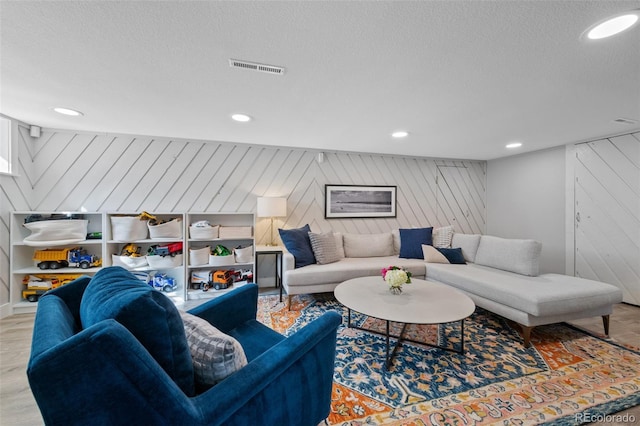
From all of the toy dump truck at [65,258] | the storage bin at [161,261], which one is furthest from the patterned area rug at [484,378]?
the toy dump truck at [65,258]

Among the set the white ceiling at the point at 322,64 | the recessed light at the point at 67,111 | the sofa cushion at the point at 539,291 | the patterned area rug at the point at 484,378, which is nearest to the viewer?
the white ceiling at the point at 322,64

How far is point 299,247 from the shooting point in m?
3.28

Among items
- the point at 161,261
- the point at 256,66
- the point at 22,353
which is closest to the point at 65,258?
the point at 161,261

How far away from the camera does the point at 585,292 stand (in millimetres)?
2223

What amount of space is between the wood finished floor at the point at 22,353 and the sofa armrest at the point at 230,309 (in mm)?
1077

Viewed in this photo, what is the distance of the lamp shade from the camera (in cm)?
346

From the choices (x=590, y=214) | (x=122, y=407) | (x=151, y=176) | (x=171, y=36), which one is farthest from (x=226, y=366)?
(x=590, y=214)

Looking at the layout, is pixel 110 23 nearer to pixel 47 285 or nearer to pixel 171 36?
pixel 171 36

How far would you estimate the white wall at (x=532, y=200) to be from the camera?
12.5 ft

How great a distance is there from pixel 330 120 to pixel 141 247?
2.91 metres

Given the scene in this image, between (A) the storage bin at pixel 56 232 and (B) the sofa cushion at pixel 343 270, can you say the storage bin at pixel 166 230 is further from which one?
(B) the sofa cushion at pixel 343 270

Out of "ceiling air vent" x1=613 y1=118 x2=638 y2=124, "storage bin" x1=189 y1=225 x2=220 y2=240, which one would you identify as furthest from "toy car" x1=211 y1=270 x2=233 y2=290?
"ceiling air vent" x1=613 y1=118 x2=638 y2=124

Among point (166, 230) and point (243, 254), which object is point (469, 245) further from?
point (166, 230)

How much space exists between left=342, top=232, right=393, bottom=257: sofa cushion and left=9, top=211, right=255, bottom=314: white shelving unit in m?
1.41
